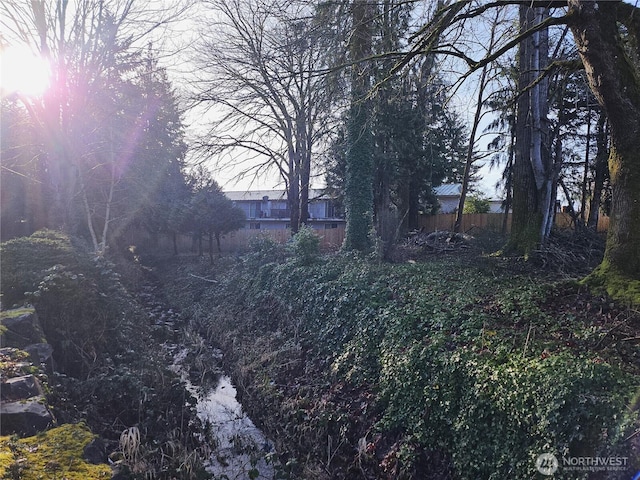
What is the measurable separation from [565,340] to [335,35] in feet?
21.4

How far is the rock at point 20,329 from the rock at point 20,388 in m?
1.21

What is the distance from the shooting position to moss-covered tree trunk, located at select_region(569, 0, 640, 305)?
5.23m

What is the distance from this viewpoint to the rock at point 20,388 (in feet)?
11.8

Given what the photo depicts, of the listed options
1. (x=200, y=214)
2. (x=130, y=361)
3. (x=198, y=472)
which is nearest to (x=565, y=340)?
(x=198, y=472)

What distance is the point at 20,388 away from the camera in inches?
147

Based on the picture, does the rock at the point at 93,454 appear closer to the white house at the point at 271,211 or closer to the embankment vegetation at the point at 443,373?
the embankment vegetation at the point at 443,373

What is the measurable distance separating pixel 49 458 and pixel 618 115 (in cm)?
720

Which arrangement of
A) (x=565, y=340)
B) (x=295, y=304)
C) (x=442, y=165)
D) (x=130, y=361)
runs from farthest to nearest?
(x=442, y=165) → (x=295, y=304) → (x=130, y=361) → (x=565, y=340)

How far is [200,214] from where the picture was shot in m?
21.8

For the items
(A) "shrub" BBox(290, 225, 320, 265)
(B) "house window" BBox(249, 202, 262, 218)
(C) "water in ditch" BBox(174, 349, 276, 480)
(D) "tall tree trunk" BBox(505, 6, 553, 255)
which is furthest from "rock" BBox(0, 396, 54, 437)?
(B) "house window" BBox(249, 202, 262, 218)

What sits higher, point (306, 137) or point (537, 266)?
point (306, 137)

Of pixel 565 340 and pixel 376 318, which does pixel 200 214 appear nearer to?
pixel 376 318

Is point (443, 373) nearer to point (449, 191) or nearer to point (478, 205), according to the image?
point (478, 205)

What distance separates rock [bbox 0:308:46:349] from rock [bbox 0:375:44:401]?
1.21 metres
